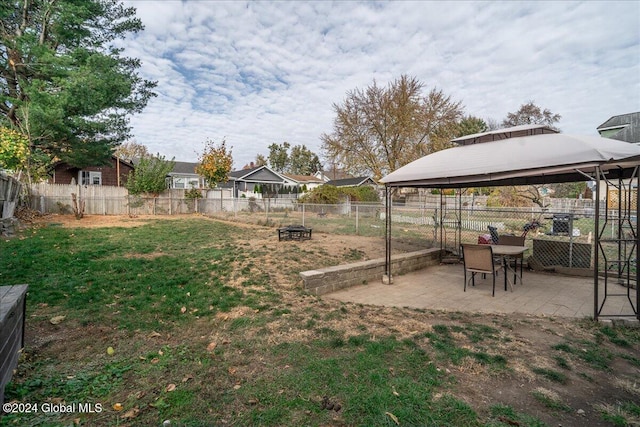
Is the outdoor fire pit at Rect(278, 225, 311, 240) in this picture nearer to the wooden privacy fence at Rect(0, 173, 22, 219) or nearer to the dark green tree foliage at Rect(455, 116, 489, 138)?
the wooden privacy fence at Rect(0, 173, 22, 219)

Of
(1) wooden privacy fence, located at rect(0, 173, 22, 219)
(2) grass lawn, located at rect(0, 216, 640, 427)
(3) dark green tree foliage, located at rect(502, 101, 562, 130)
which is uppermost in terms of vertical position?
(3) dark green tree foliage, located at rect(502, 101, 562, 130)

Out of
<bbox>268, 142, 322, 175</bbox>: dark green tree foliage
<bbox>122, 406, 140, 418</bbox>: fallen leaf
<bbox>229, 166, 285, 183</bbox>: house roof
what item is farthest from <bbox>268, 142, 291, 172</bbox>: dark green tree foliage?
<bbox>122, 406, 140, 418</bbox>: fallen leaf

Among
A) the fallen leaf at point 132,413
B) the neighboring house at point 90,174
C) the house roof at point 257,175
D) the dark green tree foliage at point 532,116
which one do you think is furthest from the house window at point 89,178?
the dark green tree foliage at point 532,116

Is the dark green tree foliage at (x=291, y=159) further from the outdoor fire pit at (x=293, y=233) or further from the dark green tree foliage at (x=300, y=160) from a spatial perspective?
the outdoor fire pit at (x=293, y=233)

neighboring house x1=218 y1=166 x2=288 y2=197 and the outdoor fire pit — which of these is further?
neighboring house x1=218 y1=166 x2=288 y2=197

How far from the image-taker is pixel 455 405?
2.33m

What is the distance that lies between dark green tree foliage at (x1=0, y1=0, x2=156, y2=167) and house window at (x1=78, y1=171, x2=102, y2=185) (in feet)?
31.7

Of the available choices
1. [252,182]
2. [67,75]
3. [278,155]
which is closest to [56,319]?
[67,75]

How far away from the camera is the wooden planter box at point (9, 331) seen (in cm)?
216

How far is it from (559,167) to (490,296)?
239 centimetres

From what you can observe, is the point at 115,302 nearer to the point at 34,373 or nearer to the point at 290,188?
the point at 34,373

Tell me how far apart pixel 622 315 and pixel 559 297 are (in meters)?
0.99

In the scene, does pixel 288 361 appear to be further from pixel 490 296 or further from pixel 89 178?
pixel 89 178

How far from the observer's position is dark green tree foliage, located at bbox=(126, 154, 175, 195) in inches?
764
